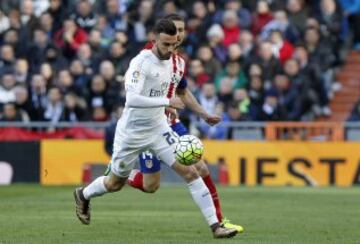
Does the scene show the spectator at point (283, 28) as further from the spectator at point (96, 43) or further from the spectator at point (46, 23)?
the spectator at point (46, 23)

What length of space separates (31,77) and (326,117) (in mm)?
6437

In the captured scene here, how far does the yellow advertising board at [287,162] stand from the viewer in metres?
23.9

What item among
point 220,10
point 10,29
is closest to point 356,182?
point 220,10

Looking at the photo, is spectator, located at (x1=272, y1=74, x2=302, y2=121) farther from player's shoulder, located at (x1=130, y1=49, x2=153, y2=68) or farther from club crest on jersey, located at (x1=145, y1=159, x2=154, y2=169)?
player's shoulder, located at (x1=130, y1=49, x2=153, y2=68)

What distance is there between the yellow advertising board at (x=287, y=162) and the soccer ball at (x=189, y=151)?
11.9m

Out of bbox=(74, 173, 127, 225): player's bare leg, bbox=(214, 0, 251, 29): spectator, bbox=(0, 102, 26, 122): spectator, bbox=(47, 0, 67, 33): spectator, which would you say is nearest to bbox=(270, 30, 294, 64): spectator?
bbox=(214, 0, 251, 29): spectator

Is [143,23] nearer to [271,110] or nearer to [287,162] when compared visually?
[271,110]

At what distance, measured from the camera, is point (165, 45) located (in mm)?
12344

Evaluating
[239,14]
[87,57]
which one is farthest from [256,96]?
[87,57]

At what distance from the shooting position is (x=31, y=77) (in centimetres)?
2578

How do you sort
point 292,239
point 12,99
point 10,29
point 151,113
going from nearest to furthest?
1. point 292,239
2. point 151,113
3. point 12,99
4. point 10,29

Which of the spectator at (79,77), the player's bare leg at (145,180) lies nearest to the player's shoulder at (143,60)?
the player's bare leg at (145,180)

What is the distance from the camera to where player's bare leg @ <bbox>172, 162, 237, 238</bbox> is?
1212 centimetres

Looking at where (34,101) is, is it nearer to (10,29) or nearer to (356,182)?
(10,29)
